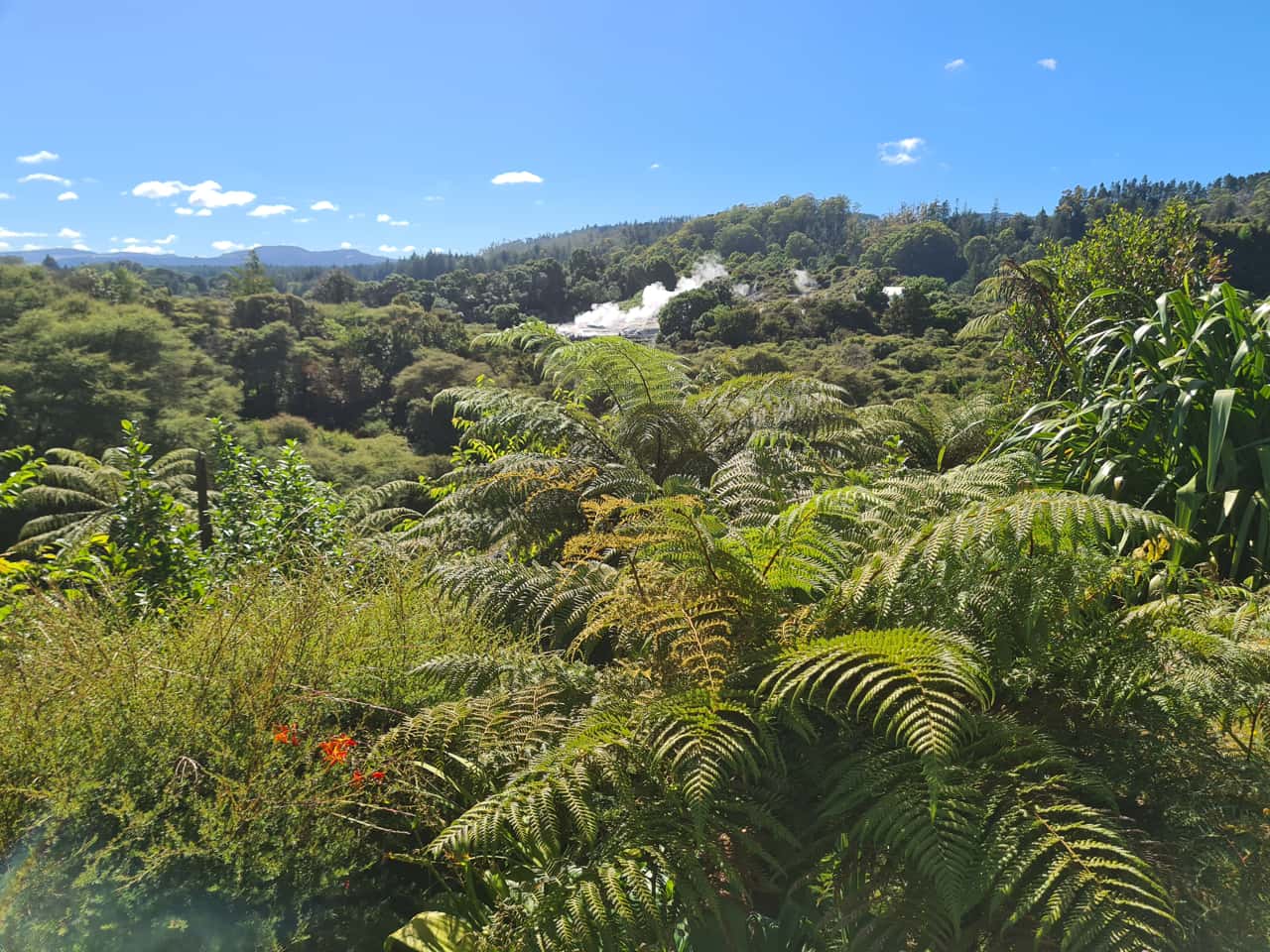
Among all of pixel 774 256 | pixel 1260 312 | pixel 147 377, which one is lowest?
pixel 147 377

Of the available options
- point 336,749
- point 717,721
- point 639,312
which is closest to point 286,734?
point 336,749

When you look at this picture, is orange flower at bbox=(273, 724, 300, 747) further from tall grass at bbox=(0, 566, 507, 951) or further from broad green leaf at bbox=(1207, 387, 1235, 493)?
broad green leaf at bbox=(1207, 387, 1235, 493)

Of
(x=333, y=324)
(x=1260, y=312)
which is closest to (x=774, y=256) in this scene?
(x=333, y=324)

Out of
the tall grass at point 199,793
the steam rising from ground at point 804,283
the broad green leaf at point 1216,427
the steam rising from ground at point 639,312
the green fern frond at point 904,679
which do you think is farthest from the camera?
the steam rising from ground at point 804,283

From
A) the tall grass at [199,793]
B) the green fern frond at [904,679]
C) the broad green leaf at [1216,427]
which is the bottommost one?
the tall grass at [199,793]

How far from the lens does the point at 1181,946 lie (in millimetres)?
1026

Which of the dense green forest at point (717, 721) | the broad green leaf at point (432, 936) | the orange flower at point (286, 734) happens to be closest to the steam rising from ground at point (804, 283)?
the dense green forest at point (717, 721)

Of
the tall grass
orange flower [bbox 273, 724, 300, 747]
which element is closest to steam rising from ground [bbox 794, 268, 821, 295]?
the tall grass

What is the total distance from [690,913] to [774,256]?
103081 millimetres

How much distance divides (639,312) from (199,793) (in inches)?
2867

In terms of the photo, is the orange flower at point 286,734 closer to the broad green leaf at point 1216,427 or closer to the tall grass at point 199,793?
the tall grass at point 199,793

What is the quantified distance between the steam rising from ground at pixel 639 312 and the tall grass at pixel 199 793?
2222 inches

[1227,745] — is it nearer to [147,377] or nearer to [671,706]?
[671,706]

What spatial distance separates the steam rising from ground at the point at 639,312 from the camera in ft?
208
